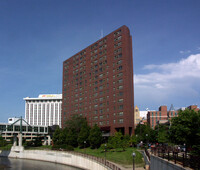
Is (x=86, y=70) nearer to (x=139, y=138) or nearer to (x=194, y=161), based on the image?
(x=139, y=138)

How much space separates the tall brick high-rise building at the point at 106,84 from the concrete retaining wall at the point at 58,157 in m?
21.3

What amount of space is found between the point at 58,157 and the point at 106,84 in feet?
112

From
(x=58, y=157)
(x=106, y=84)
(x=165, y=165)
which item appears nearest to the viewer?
(x=165, y=165)

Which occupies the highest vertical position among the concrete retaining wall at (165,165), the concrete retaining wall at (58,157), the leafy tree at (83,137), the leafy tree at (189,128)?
the leafy tree at (189,128)

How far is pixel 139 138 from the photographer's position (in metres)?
82.3

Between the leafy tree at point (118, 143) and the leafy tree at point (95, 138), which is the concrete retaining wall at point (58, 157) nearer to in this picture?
the leafy tree at point (118, 143)

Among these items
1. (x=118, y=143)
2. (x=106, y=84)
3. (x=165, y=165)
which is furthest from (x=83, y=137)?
(x=165, y=165)

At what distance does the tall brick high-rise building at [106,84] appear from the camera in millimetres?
91562

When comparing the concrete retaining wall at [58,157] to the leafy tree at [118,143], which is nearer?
the concrete retaining wall at [58,157]

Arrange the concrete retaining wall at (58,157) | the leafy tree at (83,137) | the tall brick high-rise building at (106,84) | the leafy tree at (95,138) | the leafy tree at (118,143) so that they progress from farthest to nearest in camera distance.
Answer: the leafy tree at (83,137) → the tall brick high-rise building at (106,84) → the leafy tree at (95,138) → the leafy tree at (118,143) → the concrete retaining wall at (58,157)

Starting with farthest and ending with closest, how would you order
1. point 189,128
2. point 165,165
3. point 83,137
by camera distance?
point 83,137 < point 189,128 < point 165,165

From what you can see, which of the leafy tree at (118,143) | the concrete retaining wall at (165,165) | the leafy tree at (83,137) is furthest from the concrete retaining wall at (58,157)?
the concrete retaining wall at (165,165)

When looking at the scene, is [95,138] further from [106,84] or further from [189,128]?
[189,128]

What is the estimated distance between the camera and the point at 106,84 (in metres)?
99.8
